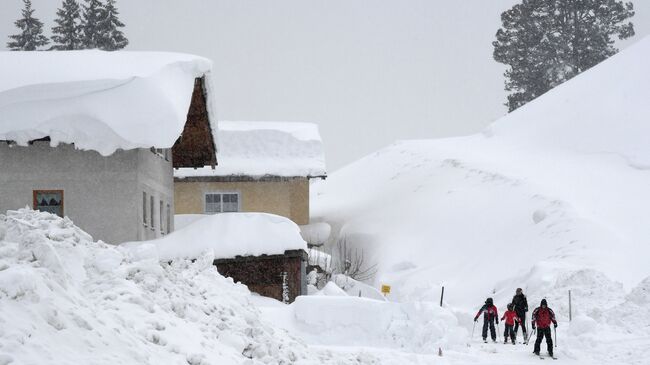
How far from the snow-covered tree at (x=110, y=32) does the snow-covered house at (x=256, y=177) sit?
23.1 meters

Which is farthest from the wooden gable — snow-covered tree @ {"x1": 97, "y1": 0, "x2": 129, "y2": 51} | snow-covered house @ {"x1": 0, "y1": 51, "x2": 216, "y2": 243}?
snow-covered tree @ {"x1": 97, "y1": 0, "x2": 129, "y2": 51}

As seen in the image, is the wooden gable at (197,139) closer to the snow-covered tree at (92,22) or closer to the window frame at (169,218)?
the window frame at (169,218)

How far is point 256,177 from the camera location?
3966 cm

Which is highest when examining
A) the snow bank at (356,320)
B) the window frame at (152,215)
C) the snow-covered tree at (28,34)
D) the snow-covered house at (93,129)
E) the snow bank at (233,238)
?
the snow-covered tree at (28,34)

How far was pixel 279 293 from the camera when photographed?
1206 inches

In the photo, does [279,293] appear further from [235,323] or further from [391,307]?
[235,323]

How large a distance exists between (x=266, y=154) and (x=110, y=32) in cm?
2581

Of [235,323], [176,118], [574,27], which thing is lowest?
[235,323]

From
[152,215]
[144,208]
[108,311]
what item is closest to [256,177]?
[152,215]

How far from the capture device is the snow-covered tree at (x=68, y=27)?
62.4 meters

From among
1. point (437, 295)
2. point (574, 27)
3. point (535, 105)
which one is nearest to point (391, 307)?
point (437, 295)

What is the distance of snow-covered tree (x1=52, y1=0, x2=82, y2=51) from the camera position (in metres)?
62.4

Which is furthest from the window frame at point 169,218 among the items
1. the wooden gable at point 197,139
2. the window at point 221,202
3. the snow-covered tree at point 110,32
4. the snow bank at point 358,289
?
the snow-covered tree at point 110,32

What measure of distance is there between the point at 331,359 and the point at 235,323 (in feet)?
6.12
